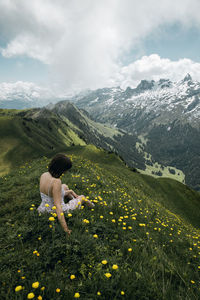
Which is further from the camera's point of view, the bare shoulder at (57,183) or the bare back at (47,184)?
the bare back at (47,184)

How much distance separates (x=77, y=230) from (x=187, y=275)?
153 inches

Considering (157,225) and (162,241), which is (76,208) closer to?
(162,241)

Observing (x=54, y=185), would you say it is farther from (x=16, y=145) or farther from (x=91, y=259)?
(x=16, y=145)

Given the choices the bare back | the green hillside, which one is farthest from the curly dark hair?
the green hillside

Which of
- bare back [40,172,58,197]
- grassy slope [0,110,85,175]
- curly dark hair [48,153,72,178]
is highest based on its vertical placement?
curly dark hair [48,153,72,178]

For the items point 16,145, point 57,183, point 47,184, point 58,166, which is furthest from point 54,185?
point 16,145

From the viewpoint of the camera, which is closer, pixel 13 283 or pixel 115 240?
pixel 13 283

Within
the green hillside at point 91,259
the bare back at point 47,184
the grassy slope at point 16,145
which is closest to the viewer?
the green hillside at point 91,259

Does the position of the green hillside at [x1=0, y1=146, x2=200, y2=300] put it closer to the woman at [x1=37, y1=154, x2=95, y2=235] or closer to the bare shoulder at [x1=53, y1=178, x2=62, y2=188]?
the woman at [x1=37, y1=154, x2=95, y2=235]

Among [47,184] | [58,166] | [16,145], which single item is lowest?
[16,145]

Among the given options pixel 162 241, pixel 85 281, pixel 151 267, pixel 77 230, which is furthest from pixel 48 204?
pixel 162 241

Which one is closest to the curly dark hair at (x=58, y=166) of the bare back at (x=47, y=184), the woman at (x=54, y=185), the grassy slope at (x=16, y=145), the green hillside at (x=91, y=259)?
the woman at (x=54, y=185)

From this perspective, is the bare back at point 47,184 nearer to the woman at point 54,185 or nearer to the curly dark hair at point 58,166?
the woman at point 54,185

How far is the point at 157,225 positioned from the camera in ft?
28.6
